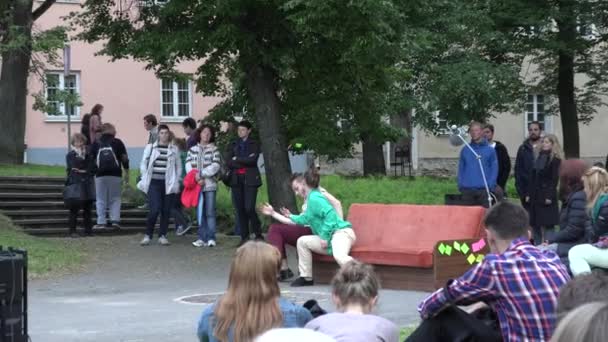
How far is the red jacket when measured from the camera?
1912 cm

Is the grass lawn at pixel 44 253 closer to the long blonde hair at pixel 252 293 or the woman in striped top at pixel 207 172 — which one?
the woman in striped top at pixel 207 172

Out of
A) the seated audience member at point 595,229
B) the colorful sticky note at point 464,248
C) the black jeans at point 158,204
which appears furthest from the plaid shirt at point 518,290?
the black jeans at point 158,204

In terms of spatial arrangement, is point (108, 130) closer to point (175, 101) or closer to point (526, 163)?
point (526, 163)

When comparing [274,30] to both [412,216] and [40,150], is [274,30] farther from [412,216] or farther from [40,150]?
[40,150]

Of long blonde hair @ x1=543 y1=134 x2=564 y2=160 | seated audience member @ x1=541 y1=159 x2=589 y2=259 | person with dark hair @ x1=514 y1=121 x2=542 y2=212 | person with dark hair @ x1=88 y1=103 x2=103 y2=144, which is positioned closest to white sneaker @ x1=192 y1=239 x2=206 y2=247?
person with dark hair @ x1=88 y1=103 x2=103 y2=144

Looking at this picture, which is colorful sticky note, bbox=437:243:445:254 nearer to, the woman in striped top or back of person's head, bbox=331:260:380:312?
the woman in striped top

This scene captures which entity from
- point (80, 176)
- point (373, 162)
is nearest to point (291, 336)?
point (80, 176)

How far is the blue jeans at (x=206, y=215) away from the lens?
1888cm

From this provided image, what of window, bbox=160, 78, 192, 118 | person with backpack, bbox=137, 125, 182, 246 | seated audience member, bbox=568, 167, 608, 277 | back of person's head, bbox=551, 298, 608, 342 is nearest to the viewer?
back of person's head, bbox=551, 298, 608, 342

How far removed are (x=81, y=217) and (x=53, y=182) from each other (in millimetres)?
2606

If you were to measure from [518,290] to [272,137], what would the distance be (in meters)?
13.4

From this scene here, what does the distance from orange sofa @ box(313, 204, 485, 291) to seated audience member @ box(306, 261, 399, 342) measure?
6961 mm

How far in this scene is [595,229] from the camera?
10.9m

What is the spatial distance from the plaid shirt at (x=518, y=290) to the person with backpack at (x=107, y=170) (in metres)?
15.3
